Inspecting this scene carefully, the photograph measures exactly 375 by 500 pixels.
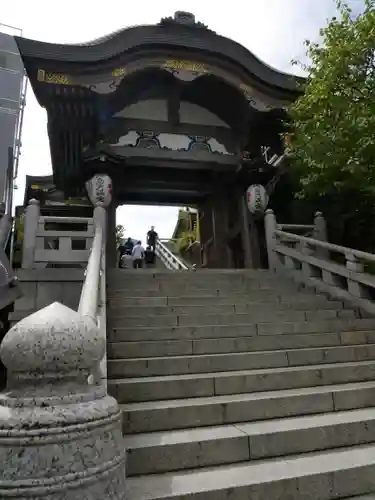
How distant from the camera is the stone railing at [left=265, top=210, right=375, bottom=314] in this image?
6461 mm

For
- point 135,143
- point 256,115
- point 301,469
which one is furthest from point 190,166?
point 301,469

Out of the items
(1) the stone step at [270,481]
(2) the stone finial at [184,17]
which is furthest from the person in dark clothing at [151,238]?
(1) the stone step at [270,481]

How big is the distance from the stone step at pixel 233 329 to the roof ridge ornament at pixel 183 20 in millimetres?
8063

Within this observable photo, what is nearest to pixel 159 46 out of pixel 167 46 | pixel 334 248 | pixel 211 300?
pixel 167 46

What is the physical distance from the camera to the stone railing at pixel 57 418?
5.29ft

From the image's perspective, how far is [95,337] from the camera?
1.91m

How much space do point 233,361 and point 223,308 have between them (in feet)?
5.26

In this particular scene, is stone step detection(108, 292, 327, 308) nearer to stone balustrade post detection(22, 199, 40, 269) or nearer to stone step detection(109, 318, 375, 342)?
stone step detection(109, 318, 375, 342)

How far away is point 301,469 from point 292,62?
7.56 meters

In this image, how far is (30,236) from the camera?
677 centimetres

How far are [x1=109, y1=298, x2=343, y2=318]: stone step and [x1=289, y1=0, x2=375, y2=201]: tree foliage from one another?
7.04ft

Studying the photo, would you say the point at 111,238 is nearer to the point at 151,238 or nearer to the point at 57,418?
the point at 151,238

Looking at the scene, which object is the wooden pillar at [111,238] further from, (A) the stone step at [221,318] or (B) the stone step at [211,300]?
(A) the stone step at [221,318]

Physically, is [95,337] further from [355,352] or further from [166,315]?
[355,352]
